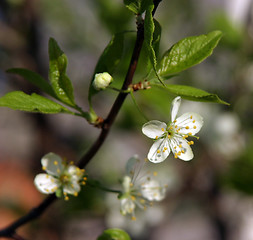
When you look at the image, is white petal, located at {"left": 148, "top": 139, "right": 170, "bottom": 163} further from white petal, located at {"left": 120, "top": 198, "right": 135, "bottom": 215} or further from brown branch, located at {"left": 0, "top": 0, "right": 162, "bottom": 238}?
white petal, located at {"left": 120, "top": 198, "right": 135, "bottom": 215}

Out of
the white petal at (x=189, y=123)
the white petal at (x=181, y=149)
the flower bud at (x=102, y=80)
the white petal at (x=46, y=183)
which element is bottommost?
the white petal at (x=46, y=183)

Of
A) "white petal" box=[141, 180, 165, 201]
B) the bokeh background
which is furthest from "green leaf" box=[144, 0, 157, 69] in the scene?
the bokeh background

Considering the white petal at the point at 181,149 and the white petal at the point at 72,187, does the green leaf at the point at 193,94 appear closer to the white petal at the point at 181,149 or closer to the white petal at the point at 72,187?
the white petal at the point at 181,149

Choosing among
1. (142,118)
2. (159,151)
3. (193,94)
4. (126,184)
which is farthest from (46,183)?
(142,118)

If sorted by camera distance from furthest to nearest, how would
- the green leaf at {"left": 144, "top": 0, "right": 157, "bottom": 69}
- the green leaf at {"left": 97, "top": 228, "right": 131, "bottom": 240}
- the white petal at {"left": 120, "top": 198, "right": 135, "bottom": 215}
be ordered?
the white petal at {"left": 120, "top": 198, "right": 135, "bottom": 215} → the green leaf at {"left": 97, "top": 228, "right": 131, "bottom": 240} → the green leaf at {"left": 144, "top": 0, "right": 157, "bottom": 69}

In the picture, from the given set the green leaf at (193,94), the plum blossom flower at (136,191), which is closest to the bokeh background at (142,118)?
the plum blossom flower at (136,191)

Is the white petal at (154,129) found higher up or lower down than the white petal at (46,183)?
higher up

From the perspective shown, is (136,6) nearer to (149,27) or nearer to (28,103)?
(149,27)

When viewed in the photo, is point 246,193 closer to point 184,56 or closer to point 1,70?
point 184,56
